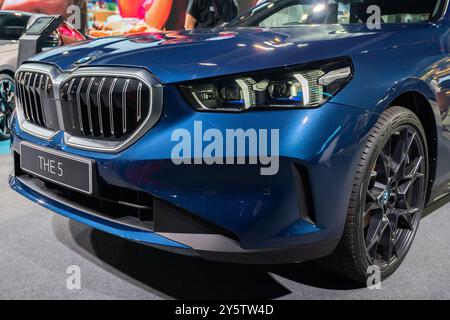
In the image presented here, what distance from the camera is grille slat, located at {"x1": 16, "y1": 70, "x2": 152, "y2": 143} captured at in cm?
164

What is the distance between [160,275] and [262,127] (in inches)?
36.3

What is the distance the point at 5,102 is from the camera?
4.34m

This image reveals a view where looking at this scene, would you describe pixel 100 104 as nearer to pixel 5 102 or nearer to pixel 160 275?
pixel 160 275

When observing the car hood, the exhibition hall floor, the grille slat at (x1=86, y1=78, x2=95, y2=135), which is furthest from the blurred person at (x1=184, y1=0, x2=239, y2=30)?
the grille slat at (x1=86, y1=78, x2=95, y2=135)

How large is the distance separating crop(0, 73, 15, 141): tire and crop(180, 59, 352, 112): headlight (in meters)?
3.33

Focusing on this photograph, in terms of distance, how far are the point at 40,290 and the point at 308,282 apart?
1.13 metres

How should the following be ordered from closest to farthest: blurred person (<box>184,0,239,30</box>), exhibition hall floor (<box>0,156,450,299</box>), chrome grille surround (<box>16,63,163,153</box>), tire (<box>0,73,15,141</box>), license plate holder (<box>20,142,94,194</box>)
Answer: chrome grille surround (<box>16,63,163,153</box>)
license plate holder (<box>20,142,94,194</box>)
exhibition hall floor (<box>0,156,450,299</box>)
tire (<box>0,73,15,141</box>)
blurred person (<box>184,0,239,30</box>)

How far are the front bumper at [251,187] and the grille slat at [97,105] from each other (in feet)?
0.32

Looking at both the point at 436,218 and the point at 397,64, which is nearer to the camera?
the point at 397,64

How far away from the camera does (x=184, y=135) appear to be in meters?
1.54

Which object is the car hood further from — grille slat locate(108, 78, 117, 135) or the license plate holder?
the license plate holder

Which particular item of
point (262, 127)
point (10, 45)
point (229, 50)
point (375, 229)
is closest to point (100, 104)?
point (229, 50)
